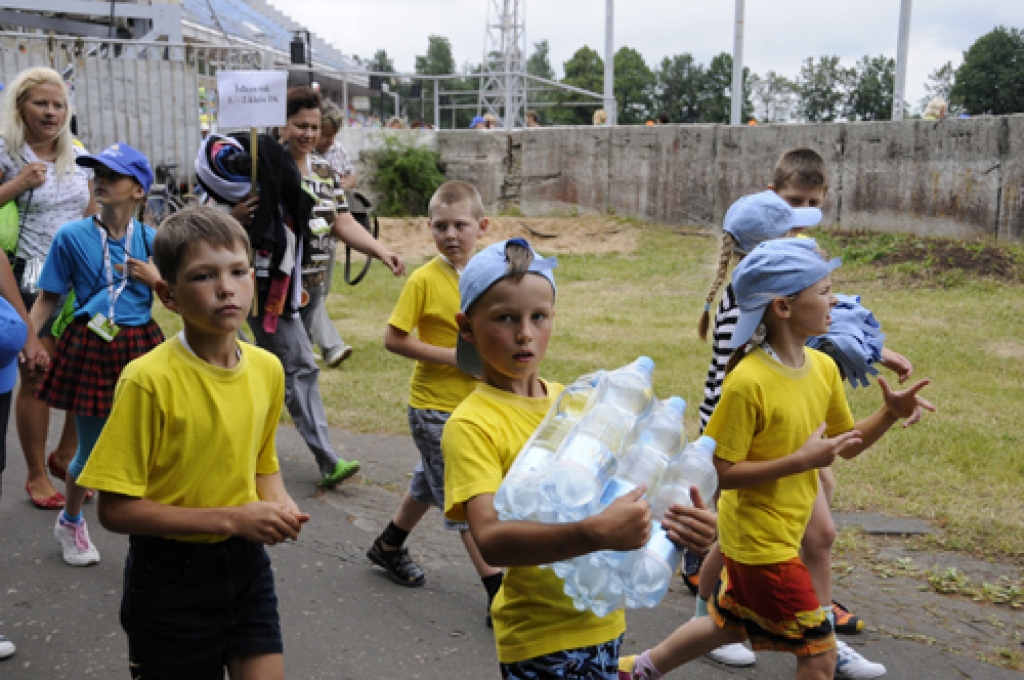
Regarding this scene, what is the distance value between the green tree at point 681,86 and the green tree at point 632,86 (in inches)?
47.8

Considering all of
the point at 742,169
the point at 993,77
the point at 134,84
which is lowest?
the point at 742,169

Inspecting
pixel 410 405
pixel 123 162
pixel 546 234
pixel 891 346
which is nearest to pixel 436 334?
pixel 410 405

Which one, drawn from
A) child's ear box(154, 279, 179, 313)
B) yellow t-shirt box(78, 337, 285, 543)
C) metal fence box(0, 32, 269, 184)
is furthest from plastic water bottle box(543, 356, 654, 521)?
metal fence box(0, 32, 269, 184)

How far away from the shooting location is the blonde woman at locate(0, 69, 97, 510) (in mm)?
5309

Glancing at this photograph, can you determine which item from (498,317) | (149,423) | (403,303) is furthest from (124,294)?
(498,317)

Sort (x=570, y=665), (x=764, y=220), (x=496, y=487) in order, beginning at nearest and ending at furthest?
(x=496, y=487) → (x=570, y=665) → (x=764, y=220)

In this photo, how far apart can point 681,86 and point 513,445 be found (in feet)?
183

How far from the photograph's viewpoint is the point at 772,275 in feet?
11.0

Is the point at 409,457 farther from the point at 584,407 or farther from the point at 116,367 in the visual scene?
the point at 584,407

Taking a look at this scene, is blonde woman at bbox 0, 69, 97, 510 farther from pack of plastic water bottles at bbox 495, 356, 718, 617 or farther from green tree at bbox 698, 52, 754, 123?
green tree at bbox 698, 52, 754, 123

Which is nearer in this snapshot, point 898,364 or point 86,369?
point 898,364

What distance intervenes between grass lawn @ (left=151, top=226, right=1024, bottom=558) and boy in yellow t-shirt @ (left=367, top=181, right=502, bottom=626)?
8.82 ft

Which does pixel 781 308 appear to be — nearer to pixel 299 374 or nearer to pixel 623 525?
pixel 623 525

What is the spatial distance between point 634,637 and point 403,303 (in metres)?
1.77
